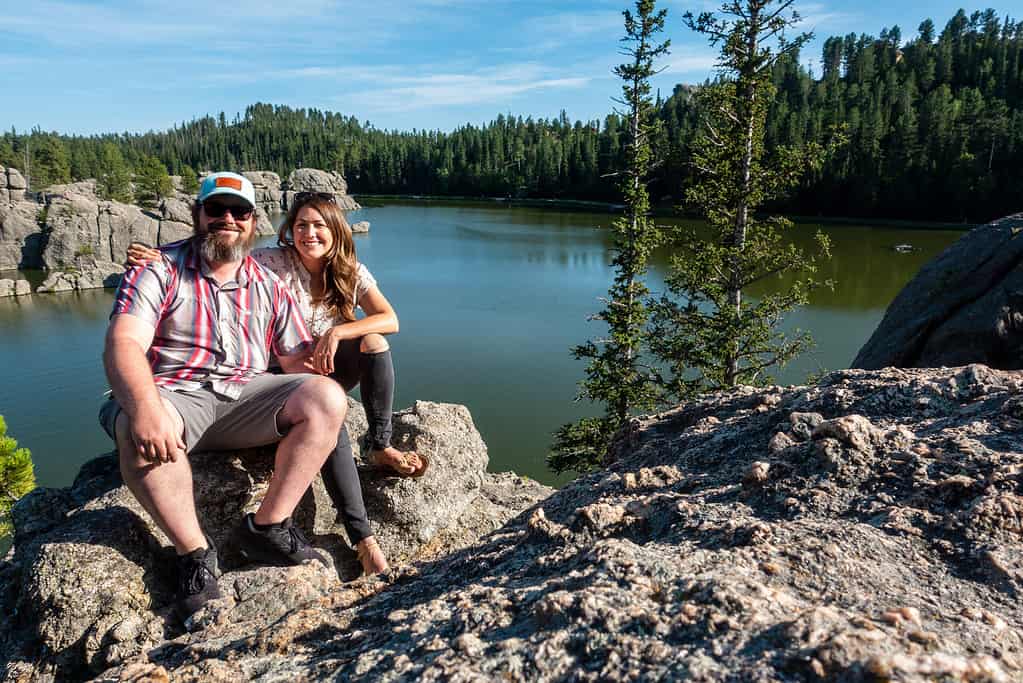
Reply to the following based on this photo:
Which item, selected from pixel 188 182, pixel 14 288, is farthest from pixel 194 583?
pixel 188 182

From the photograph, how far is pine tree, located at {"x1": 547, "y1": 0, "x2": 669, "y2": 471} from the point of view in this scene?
15.3 metres

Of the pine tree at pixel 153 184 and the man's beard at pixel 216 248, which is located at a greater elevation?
the pine tree at pixel 153 184

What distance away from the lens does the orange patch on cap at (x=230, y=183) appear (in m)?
3.42

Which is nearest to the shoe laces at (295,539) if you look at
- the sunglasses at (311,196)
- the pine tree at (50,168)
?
the sunglasses at (311,196)

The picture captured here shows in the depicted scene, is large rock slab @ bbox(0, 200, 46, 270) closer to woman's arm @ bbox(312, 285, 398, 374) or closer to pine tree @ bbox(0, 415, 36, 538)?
pine tree @ bbox(0, 415, 36, 538)

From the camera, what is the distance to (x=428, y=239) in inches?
2360

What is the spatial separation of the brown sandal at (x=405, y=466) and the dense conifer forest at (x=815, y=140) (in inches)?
486

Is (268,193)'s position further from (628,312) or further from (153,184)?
(628,312)

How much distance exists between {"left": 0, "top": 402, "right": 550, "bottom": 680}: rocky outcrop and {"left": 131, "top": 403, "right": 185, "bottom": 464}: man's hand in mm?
663

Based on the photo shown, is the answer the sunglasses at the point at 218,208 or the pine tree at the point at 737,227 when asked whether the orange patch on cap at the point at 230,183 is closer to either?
the sunglasses at the point at 218,208

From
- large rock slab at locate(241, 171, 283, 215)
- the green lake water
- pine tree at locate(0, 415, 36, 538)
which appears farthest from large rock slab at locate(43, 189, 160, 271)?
pine tree at locate(0, 415, 36, 538)

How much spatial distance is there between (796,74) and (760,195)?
114 meters

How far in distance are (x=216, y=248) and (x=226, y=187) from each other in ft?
1.03

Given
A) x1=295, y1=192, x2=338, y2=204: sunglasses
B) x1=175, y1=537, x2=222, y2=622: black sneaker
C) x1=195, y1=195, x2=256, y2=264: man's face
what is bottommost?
x1=175, y1=537, x2=222, y2=622: black sneaker
